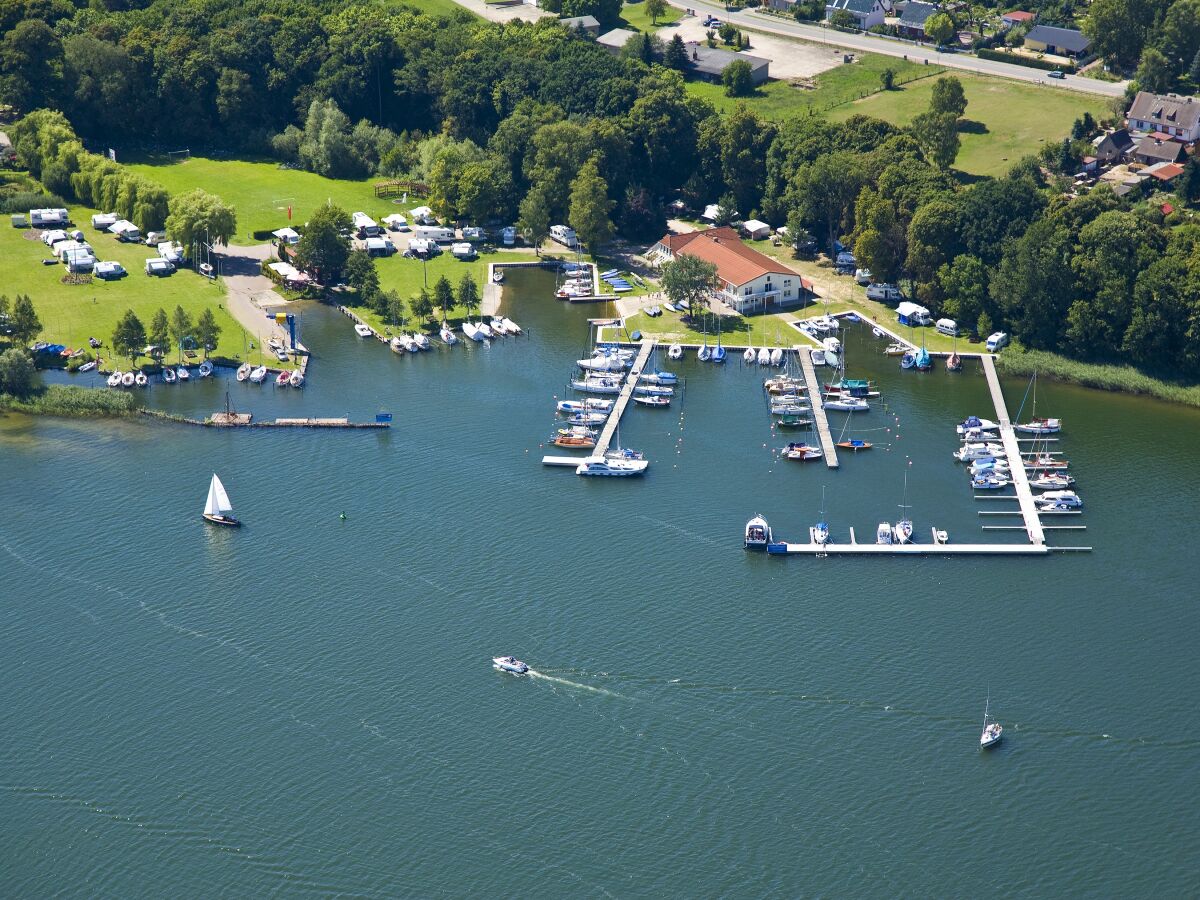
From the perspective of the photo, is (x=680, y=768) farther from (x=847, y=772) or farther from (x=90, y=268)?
(x=90, y=268)

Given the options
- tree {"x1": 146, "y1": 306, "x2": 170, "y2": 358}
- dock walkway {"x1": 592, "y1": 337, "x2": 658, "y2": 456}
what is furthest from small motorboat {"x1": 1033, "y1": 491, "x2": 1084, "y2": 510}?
tree {"x1": 146, "y1": 306, "x2": 170, "y2": 358}

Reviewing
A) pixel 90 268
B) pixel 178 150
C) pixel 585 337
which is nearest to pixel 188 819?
pixel 585 337

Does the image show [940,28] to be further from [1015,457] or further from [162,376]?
[162,376]

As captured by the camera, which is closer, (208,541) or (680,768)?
(680,768)

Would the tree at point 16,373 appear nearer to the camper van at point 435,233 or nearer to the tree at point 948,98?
the camper van at point 435,233

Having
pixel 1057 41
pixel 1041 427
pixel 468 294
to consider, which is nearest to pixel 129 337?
pixel 468 294

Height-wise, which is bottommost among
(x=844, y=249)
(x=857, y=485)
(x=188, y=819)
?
(x=188, y=819)
